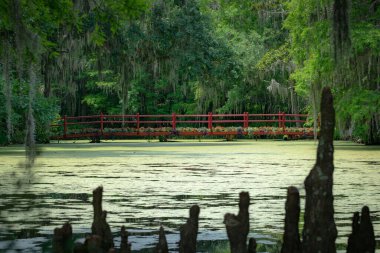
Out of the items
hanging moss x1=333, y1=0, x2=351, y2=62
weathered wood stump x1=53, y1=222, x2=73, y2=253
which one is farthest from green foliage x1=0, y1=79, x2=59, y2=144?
weathered wood stump x1=53, y1=222, x2=73, y2=253

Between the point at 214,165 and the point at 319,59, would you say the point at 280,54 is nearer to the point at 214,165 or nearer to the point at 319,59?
the point at 319,59

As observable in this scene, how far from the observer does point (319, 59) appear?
96.1 ft

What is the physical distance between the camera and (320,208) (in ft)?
16.8

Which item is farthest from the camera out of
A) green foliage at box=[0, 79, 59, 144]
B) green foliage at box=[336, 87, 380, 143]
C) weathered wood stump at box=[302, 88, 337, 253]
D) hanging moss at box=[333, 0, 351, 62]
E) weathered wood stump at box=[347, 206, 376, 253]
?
green foliage at box=[0, 79, 59, 144]

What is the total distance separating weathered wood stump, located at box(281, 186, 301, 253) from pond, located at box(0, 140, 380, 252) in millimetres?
1716

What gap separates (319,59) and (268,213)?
65.6ft

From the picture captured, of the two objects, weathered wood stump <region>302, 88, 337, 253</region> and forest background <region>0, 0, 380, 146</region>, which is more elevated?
forest background <region>0, 0, 380, 146</region>

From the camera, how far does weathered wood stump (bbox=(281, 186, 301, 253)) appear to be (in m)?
5.17

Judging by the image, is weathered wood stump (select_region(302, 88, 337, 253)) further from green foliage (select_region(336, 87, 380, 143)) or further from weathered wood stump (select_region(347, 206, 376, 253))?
green foliage (select_region(336, 87, 380, 143))

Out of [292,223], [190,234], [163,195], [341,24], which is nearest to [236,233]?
[190,234]

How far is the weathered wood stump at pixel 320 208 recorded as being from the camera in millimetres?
5086

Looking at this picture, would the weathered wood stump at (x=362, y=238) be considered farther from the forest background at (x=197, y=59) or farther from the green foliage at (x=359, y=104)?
the green foliage at (x=359, y=104)

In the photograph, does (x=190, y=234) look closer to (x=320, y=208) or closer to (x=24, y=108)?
(x=320, y=208)

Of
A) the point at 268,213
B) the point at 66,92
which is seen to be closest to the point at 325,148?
the point at 268,213
